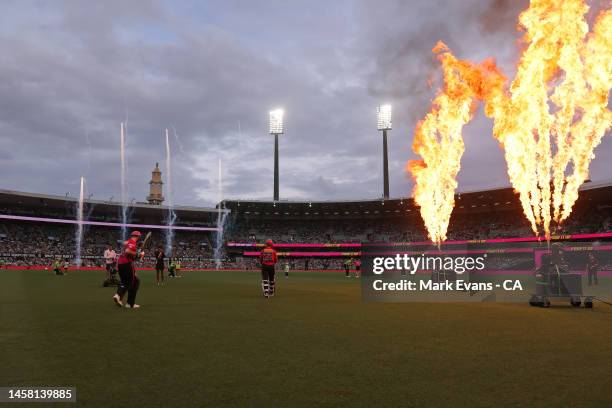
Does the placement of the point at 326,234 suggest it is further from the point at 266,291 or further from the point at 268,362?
the point at 268,362

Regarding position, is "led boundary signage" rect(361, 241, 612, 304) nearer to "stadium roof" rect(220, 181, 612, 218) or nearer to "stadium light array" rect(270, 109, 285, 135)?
"stadium roof" rect(220, 181, 612, 218)

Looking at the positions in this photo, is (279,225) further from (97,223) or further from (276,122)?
(97,223)

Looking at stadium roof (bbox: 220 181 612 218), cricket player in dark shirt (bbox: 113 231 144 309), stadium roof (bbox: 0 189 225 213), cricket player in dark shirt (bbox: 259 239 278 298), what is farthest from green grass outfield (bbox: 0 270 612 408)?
stadium roof (bbox: 0 189 225 213)

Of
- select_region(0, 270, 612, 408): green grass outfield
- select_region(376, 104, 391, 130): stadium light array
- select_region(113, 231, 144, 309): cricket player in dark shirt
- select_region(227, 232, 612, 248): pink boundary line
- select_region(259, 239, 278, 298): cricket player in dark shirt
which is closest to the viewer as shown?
select_region(0, 270, 612, 408): green grass outfield

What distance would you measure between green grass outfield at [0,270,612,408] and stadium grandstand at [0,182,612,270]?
51.2m

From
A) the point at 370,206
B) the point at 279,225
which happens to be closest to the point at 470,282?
the point at 370,206

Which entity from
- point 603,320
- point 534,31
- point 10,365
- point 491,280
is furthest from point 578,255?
point 10,365

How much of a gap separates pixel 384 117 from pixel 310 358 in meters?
74.3

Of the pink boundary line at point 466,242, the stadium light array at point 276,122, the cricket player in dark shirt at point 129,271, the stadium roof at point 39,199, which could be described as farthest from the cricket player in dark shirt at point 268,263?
the stadium light array at point 276,122

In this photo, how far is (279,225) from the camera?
89812 mm

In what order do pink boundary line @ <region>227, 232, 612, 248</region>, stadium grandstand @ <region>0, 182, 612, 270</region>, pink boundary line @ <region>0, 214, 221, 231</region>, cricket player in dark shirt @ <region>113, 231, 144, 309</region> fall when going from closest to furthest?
cricket player in dark shirt @ <region>113, 231, 144, 309</region>, pink boundary line @ <region>227, 232, 612, 248</region>, stadium grandstand @ <region>0, 182, 612, 270</region>, pink boundary line @ <region>0, 214, 221, 231</region>

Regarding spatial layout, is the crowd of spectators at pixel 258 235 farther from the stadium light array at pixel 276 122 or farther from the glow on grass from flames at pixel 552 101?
the glow on grass from flames at pixel 552 101

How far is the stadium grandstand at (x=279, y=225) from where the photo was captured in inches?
2398

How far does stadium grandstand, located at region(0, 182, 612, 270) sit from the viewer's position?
60.9 meters
